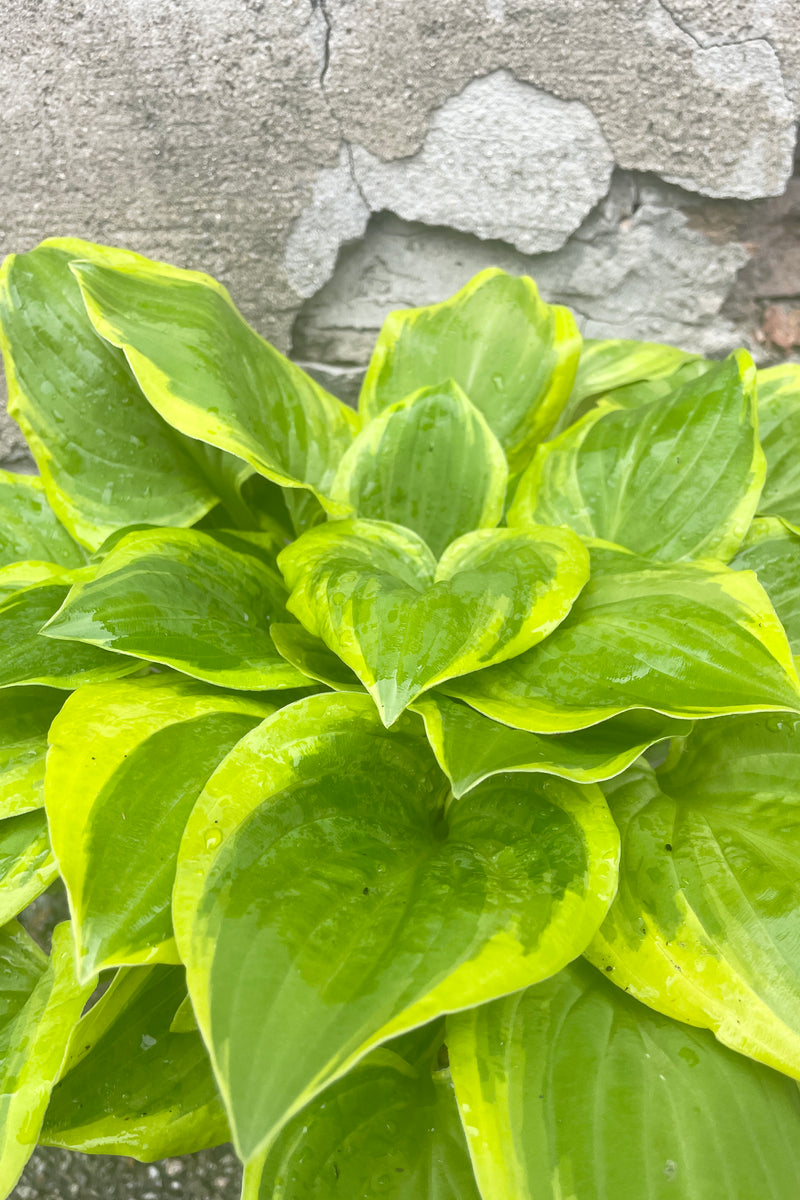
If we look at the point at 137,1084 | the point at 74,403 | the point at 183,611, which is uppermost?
the point at 74,403

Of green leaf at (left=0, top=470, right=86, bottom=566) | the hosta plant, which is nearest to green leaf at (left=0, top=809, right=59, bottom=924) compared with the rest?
the hosta plant

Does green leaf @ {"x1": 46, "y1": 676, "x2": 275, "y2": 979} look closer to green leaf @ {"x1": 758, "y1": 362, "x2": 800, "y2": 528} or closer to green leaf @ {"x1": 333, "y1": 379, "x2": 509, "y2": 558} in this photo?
green leaf @ {"x1": 333, "y1": 379, "x2": 509, "y2": 558}

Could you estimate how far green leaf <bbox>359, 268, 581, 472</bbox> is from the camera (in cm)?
91

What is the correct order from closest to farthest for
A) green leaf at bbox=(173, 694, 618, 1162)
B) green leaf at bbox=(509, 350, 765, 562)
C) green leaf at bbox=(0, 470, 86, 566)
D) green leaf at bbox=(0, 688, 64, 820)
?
1. green leaf at bbox=(173, 694, 618, 1162)
2. green leaf at bbox=(0, 688, 64, 820)
3. green leaf at bbox=(509, 350, 765, 562)
4. green leaf at bbox=(0, 470, 86, 566)

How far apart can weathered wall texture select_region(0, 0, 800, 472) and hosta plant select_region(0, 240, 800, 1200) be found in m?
0.29

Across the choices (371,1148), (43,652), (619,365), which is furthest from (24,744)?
(619,365)

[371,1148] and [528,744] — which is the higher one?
[528,744]

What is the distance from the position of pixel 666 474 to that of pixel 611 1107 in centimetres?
54

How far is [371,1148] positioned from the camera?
549mm

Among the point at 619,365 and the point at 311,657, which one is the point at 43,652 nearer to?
the point at 311,657

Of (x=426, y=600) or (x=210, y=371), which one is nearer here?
(x=426, y=600)

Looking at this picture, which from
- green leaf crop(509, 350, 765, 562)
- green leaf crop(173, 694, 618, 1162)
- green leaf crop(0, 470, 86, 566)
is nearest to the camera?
green leaf crop(173, 694, 618, 1162)

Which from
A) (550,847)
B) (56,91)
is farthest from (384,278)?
(550,847)

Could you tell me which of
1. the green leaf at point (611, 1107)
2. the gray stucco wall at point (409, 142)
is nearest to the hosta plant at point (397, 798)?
the green leaf at point (611, 1107)
